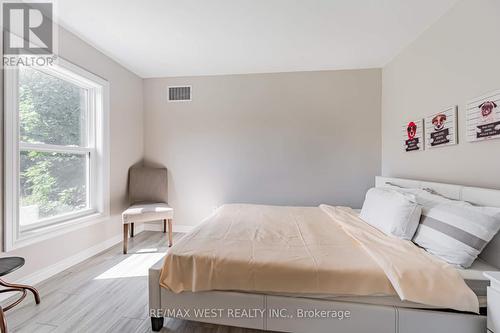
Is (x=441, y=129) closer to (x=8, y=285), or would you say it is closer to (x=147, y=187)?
(x=147, y=187)

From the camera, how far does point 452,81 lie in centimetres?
183

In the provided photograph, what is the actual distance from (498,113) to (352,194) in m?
1.91

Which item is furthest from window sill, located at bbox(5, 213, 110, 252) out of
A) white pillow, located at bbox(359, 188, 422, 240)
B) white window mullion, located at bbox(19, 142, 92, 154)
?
white pillow, located at bbox(359, 188, 422, 240)

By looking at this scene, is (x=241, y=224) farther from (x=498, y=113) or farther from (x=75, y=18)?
(x=75, y=18)

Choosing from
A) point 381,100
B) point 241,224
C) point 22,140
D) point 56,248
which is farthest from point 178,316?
point 381,100

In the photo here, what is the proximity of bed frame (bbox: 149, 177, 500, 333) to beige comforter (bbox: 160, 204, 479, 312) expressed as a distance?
8 centimetres

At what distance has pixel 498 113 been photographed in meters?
1.42

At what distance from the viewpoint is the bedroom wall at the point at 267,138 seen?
3.14m

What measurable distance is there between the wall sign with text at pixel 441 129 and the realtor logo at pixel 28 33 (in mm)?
3627

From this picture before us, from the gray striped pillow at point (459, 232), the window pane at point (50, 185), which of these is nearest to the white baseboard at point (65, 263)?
the window pane at point (50, 185)

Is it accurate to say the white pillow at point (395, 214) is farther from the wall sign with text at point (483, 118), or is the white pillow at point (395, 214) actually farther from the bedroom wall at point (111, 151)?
the bedroom wall at point (111, 151)

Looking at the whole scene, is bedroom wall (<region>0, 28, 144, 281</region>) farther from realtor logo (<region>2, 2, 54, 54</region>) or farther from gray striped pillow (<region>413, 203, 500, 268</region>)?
gray striped pillow (<region>413, 203, 500, 268</region>)

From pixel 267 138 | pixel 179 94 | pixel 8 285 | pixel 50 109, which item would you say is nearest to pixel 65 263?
pixel 8 285

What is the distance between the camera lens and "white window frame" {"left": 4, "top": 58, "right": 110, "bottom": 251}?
1.73 meters
